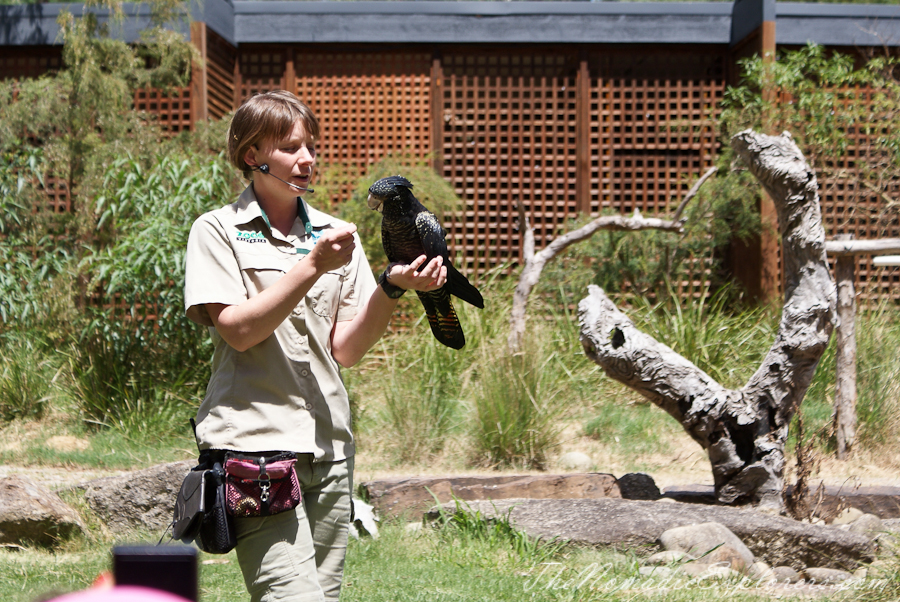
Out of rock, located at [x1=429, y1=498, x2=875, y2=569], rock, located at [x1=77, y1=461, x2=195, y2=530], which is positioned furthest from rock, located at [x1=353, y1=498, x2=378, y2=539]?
rock, located at [x1=77, y1=461, x2=195, y2=530]

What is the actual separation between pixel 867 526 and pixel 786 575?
73 cm

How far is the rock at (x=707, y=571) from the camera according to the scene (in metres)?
3.08

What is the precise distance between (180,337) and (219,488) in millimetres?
4116

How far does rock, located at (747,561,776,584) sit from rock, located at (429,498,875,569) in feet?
0.43

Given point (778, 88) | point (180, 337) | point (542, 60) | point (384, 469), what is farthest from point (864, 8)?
point (180, 337)

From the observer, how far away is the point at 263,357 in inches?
65.6

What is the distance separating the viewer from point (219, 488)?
1577 mm

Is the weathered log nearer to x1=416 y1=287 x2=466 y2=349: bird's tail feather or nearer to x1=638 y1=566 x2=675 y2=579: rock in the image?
x1=638 y1=566 x2=675 y2=579: rock

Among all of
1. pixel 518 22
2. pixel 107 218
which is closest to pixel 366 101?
pixel 518 22

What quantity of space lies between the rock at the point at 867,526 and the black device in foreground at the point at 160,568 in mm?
3826

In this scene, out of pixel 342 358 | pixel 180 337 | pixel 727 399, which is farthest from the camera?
pixel 180 337

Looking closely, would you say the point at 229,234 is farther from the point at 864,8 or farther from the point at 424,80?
the point at 864,8

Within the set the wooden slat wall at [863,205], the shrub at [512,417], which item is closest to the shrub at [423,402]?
the shrub at [512,417]

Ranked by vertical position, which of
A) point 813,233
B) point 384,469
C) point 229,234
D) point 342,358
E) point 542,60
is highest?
point 542,60
